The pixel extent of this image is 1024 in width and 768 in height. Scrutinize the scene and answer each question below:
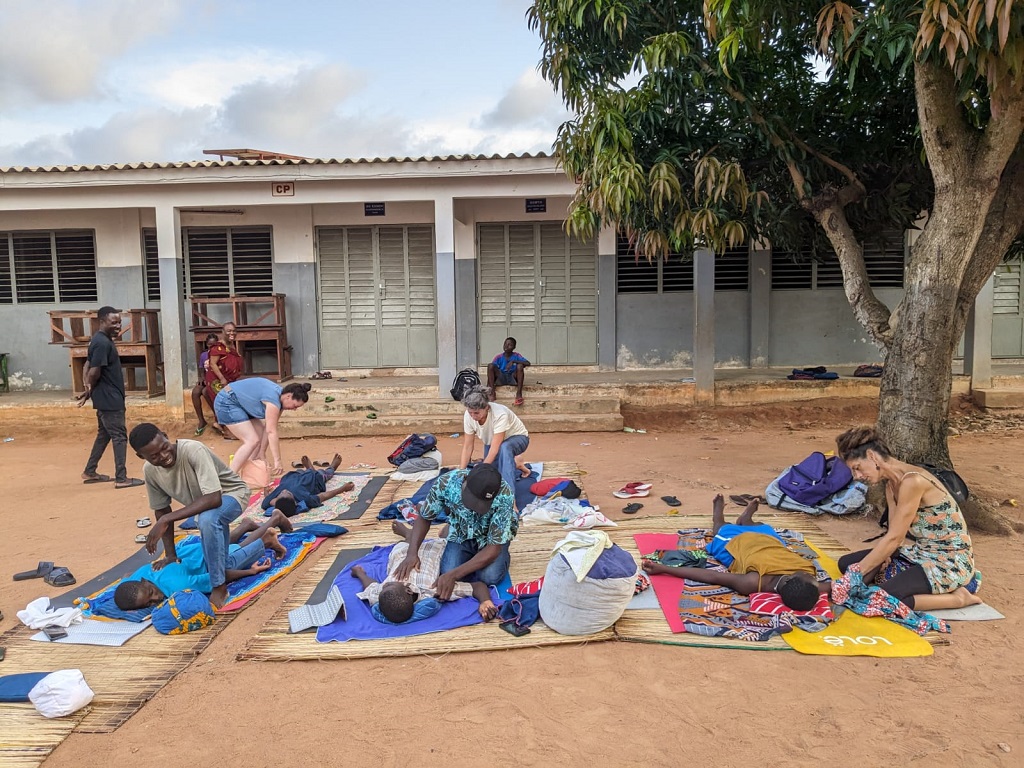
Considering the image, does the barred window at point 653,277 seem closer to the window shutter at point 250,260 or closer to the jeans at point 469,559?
the window shutter at point 250,260

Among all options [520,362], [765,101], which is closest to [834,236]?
[765,101]

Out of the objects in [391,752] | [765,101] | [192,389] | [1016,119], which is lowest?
[391,752]

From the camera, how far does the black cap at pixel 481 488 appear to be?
13.7ft

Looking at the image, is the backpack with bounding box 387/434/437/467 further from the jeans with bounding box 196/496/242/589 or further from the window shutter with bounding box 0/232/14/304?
the window shutter with bounding box 0/232/14/304

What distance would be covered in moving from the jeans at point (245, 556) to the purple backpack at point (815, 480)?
4.14 m

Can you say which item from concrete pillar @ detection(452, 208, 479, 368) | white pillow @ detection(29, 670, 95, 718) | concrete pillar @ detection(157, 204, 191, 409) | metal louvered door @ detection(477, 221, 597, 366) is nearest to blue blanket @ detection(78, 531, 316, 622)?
white pillow @ detection(29, 670, 95, 718)

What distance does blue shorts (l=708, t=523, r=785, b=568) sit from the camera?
15.7ft

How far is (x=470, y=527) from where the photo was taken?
14.6 ft

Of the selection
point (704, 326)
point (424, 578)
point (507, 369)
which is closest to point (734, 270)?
point (704, 326)

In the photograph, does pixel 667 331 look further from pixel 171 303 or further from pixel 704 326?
pixel 171 303

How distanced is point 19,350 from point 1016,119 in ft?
43.6

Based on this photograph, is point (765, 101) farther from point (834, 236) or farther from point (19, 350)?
point (19, 350)

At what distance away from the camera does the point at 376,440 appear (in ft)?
32.3

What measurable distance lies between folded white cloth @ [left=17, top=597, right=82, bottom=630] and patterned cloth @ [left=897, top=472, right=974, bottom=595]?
186 inches
